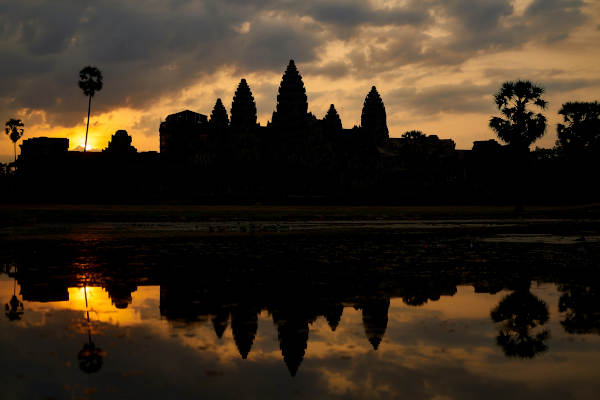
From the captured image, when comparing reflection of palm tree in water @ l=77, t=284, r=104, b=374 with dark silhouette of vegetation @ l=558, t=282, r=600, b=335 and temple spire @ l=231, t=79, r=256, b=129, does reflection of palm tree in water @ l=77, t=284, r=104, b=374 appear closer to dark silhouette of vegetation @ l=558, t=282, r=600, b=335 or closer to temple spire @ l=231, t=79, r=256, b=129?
dark silhouette of vegetation @ l=558, t=282, r=600, b=335

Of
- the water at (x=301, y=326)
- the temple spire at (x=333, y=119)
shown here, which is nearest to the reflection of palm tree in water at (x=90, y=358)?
the water at (x=301, y=326)

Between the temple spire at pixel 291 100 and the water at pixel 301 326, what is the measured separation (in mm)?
100349

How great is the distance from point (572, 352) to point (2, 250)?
16169 millimetres

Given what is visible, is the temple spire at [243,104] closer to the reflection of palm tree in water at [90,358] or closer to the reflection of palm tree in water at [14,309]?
the reflection of palm tree in water at [14,309]

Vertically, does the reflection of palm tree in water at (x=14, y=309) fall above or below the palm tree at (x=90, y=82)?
below

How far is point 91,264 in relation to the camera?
14.2 m

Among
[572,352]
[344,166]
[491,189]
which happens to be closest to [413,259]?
[572,352]

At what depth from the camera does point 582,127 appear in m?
71.2

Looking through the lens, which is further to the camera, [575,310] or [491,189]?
[491,189]

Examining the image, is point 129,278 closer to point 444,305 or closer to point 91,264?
point 91,264

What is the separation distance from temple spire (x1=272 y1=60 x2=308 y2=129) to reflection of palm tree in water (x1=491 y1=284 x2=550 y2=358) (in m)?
106

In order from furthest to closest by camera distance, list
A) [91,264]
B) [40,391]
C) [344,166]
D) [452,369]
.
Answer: [344,166], [91,264], [452,369], [40,391]

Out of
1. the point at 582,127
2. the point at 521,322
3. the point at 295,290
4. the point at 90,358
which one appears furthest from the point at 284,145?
the point at 90,358

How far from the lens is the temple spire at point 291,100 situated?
115 m
